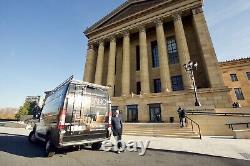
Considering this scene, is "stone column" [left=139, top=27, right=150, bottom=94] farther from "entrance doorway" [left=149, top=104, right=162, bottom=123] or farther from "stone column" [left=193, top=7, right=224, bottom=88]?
"stone column" [left=193, top=7, right=224, bottom=88]

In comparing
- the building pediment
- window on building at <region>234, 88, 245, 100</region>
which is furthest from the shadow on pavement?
window on building at <region>234, 88, 245, 100</region>

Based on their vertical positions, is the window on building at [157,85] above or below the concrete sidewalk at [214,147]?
above

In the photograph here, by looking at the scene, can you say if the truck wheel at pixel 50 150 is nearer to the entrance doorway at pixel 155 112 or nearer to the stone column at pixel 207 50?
the entrance doorway at pixel 155 112

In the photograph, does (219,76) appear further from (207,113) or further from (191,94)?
(207,113)

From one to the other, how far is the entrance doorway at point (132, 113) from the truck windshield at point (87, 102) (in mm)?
16359

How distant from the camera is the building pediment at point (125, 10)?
29.7 metres

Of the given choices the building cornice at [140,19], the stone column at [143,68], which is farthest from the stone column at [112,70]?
the stone column at [143,68]

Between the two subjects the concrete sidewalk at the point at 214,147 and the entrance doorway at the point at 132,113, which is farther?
the entrance doorway at the point at 132,113

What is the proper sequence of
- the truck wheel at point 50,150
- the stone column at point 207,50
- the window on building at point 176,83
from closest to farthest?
the truck wheel at point 50,150 < the stone column at point 207,50 < the window on building at point 176,83

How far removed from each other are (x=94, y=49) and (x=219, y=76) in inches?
989

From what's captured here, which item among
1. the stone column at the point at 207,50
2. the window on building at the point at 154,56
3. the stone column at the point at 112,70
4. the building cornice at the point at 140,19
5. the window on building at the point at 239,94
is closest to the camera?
the stone column at the point at 207,50

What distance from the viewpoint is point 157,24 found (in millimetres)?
26938

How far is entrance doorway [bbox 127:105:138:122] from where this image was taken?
23234mm

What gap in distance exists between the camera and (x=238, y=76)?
35406 mm
